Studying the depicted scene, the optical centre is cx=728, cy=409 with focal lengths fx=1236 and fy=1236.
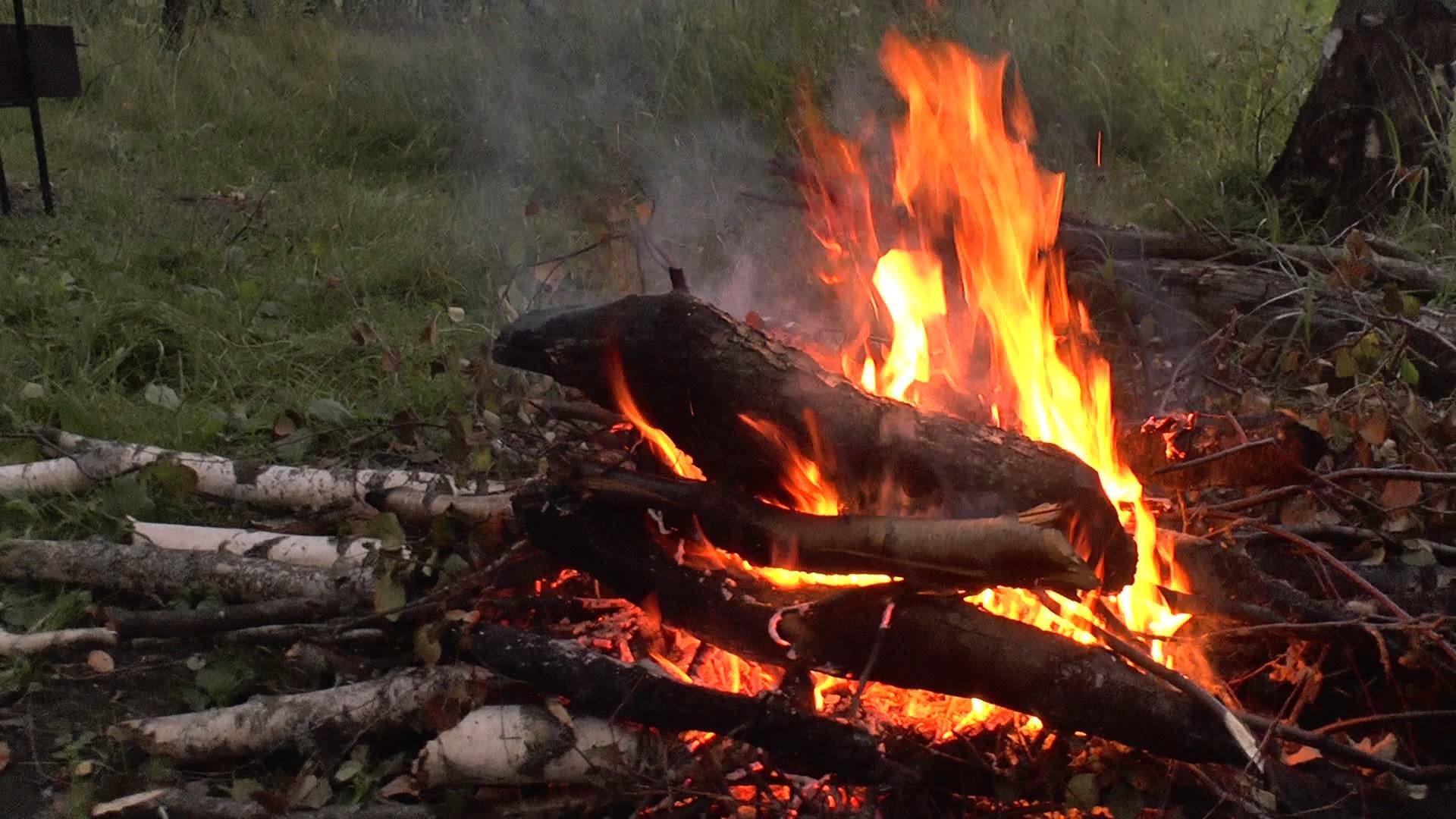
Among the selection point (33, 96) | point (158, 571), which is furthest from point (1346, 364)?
point (33, 96)

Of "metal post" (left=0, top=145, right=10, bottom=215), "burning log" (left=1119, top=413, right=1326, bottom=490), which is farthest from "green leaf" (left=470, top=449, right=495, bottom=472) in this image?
"metal post" (left=0, top=145, right=10, bottom=215)

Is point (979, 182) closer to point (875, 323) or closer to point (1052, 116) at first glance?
point (875, 323)

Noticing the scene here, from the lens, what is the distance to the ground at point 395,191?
378 centimetres

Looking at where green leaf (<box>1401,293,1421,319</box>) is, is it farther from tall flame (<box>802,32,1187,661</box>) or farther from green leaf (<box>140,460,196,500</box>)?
green leaf (<box>140,460,196,500</box>)

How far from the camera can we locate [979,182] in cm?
345

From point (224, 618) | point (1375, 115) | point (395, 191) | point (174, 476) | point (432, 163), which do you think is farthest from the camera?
point (432, 163)

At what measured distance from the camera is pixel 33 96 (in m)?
6.58

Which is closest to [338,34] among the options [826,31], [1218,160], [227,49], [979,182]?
[227,49]

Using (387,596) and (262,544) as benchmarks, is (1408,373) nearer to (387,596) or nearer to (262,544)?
(387,596)

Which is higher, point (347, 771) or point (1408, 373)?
point (1408, 373)

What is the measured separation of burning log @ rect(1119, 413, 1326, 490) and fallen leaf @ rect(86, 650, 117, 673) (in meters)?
2.59

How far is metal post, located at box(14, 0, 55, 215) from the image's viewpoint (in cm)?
637

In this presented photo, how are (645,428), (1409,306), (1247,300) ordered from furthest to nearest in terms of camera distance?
(1247,300)
(1409,306)
(645,428)

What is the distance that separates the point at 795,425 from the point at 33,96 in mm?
5823
